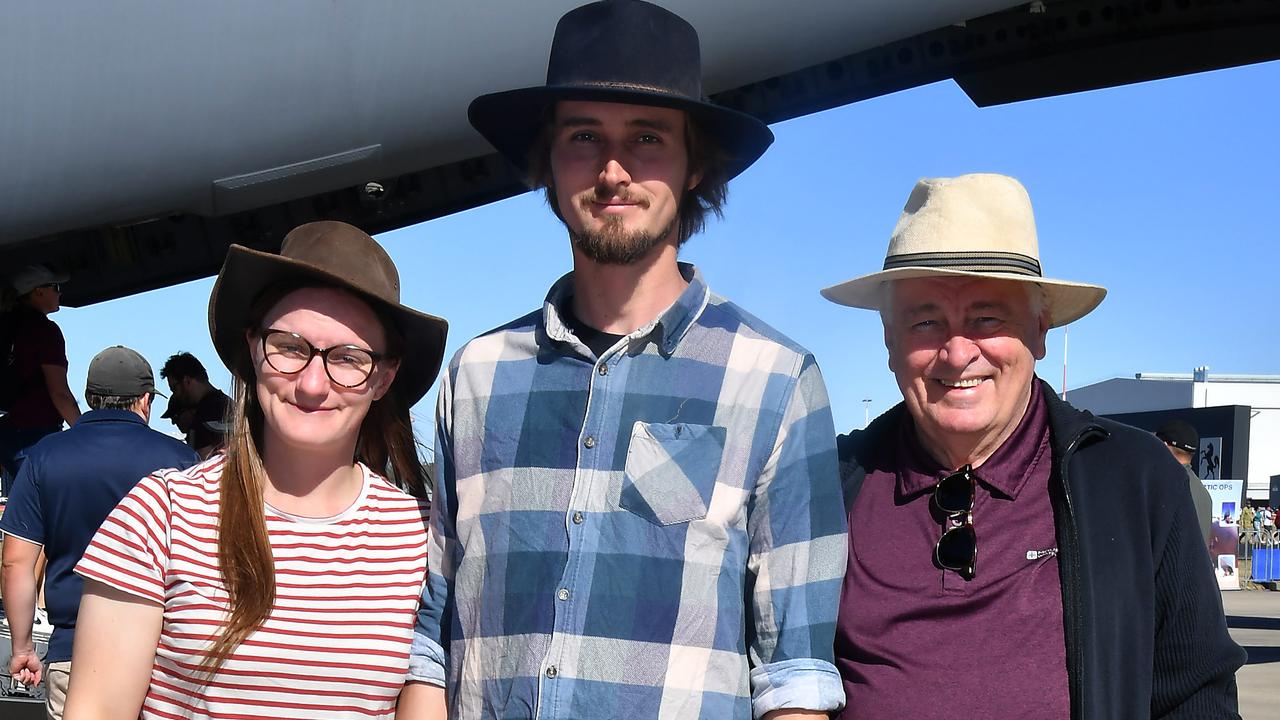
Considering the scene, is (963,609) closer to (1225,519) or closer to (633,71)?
(633,71)

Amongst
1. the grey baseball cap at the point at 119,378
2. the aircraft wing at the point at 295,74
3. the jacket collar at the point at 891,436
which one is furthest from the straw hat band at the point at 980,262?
the grey baseball cap at the point at 119,378

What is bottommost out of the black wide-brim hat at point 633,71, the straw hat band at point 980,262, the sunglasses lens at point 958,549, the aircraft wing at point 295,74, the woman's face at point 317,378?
the sunglasses lens at point 958,549

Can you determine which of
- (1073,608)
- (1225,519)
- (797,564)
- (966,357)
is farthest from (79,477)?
(1225,519)

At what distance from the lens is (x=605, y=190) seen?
221 centimetres

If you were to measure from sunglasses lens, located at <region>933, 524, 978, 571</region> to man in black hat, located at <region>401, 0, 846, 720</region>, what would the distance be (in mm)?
286

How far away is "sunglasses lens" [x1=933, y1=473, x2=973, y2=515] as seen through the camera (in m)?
2.39

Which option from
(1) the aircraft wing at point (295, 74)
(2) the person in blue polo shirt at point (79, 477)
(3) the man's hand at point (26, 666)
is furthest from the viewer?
(3) the man's hand at point (26, 666)

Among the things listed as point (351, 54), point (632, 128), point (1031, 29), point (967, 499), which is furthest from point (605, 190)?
point (1031, 29)

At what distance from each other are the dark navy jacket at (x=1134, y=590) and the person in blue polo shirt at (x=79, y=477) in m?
3.49

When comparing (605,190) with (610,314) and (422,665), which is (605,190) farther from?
(422,665)

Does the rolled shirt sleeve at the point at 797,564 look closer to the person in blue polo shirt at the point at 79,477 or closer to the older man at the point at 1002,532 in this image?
the older man at the point at 1002,532

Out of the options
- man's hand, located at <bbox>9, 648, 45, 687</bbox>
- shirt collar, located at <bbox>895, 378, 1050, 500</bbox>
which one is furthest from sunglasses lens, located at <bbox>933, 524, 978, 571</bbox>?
man's hand, located at <bbox>9, 648, 45, 687</bbox>

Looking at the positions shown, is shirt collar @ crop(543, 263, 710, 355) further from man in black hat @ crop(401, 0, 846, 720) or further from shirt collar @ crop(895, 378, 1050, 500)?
shirt collar @ crop(895, 378, 1050, 500)

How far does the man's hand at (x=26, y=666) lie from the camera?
552 cm
